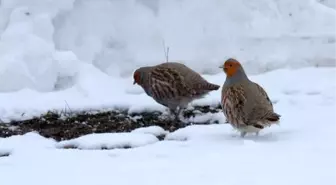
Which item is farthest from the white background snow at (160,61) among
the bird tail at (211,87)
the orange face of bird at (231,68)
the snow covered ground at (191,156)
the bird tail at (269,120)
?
the orange face of bird at (231,68)

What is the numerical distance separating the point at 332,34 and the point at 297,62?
2.65 feet

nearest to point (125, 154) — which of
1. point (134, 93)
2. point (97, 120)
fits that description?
point (97, 120)

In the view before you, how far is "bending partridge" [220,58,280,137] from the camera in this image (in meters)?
6.95

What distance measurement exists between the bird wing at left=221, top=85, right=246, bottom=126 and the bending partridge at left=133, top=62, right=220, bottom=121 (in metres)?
0.93

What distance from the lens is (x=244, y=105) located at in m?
7.08

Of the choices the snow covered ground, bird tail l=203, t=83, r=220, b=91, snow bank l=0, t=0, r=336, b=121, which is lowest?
the snow covered ground

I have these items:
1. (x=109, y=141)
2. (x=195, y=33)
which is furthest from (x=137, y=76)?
(x=109, y=141)

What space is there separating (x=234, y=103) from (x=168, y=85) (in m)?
1.47

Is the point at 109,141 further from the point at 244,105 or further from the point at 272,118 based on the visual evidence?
the point at 272,118

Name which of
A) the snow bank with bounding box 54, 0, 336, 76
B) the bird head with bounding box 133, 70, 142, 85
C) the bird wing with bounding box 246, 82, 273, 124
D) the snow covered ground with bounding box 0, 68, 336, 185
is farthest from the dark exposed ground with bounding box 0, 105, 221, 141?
the snow bank with bounding box 54, 0, 336, 76

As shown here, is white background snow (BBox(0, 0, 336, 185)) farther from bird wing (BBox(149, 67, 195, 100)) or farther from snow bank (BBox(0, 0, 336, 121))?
bird wing (BBox(149, 67, 195, 100))

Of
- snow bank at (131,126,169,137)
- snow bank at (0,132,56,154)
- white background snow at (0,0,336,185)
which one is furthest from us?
snow bank at (131,126,169,137)

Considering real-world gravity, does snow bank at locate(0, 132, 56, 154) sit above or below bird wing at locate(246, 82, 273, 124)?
below

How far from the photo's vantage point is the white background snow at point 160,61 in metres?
5.80
